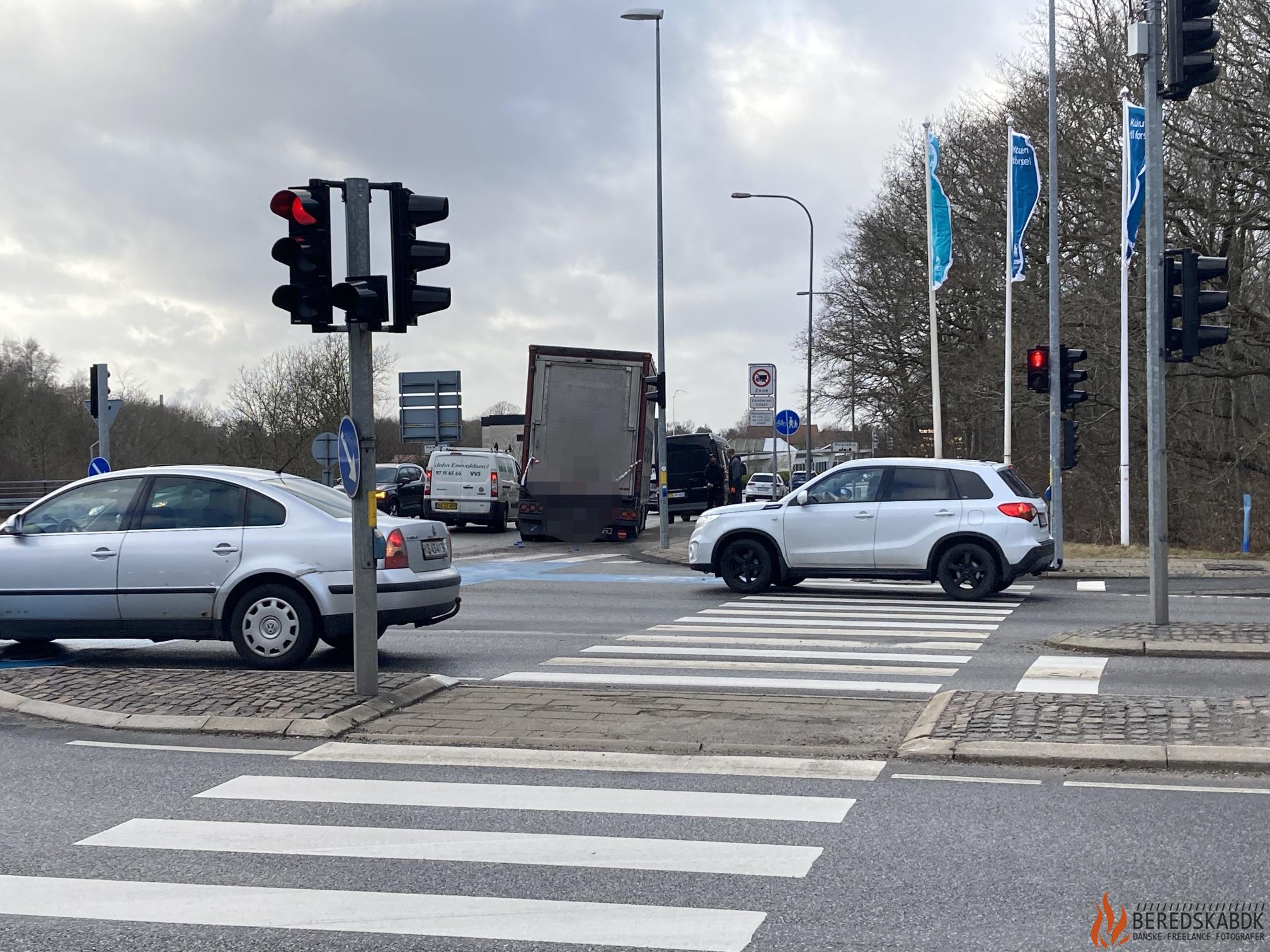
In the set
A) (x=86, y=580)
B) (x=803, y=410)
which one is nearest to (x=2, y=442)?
(x=803, y=410)

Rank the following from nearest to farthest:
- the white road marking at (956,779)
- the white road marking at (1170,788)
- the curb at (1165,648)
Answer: the white road marking at (1170,788), the white road marking at (956,779), the curb at (1165,648)

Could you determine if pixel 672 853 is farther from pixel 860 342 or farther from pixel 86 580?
pixel 860 342

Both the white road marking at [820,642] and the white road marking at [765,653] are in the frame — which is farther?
the white road marking at [820,642]

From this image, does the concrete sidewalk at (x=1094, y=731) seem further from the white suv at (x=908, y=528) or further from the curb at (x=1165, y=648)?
the white suv at (x=908, y=528)

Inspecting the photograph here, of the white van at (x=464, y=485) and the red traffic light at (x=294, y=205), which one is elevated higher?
the red traffic light at (x=294, y=205)

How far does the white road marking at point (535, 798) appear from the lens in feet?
20.9

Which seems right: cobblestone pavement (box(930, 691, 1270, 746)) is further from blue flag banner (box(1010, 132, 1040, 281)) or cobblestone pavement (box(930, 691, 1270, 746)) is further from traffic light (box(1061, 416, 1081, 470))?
blue flag banner (box(1010, 132, 1040, 281))

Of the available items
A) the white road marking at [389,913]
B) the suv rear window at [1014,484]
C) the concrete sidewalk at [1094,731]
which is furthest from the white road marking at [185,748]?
the suv rear window at [1014,484]

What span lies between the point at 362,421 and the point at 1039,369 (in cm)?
1509

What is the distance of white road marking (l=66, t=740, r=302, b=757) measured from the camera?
786 cm

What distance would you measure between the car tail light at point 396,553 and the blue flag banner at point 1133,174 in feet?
54.8

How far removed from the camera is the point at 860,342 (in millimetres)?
46469

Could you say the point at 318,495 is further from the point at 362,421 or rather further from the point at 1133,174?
the point at 1133,174

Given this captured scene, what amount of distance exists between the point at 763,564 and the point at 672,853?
12189mm
